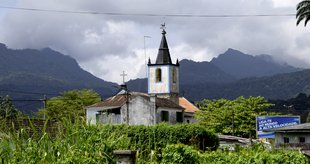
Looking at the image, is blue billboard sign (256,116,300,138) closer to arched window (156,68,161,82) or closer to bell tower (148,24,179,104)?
bell tower (148,24,179,104)

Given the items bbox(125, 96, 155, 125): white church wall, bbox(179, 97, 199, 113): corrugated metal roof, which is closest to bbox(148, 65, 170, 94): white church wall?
bbox(179, 97, 199, 113): corrugated metal roof

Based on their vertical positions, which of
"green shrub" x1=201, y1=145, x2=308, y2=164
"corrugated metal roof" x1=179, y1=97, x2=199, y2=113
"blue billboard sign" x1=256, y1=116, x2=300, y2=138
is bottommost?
"green shrub" x1=201, y1=145, x2=308, y2=164

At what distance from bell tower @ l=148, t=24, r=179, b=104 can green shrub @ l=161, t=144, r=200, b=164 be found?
74.0 meters

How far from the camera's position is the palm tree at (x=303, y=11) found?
50.9 metres

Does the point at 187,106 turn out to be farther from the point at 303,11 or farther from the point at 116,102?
the point at 303,11

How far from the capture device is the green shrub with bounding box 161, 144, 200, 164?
50.4ft

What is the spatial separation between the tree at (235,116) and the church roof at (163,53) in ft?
62.9

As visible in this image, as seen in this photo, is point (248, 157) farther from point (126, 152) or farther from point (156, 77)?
point (156, 77)

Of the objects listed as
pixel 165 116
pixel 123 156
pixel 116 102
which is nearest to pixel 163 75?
pixel 165 116

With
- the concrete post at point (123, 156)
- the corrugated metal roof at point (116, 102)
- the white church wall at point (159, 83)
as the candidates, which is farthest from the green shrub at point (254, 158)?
the white church wall at point (159, 83)

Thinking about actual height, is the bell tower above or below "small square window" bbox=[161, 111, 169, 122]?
above

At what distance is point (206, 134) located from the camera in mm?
39625

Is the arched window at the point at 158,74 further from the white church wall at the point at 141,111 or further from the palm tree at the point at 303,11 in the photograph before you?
the palm tree at the point at 303,11

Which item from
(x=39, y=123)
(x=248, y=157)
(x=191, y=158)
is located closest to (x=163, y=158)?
(x=191, y=158)
